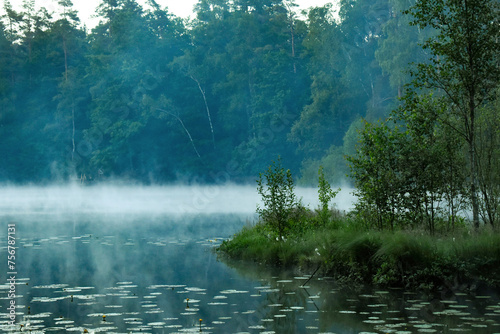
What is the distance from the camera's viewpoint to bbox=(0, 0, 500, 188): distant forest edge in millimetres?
61688

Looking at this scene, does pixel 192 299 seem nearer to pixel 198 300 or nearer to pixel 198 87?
pixel 198 300

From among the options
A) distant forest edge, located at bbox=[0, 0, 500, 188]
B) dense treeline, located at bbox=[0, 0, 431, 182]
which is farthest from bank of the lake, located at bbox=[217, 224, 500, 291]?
dense treeline, located at bbox=[0, 0, 431, 182]

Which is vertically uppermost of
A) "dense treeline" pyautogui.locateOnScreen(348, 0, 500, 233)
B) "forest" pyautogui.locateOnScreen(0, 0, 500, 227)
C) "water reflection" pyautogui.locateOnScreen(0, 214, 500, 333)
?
"forest" pyautogui.locateOnScreen(0, 0, 500, 227)

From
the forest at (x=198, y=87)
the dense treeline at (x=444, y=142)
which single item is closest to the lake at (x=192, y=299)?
the dense treeline at (x=444, y=142)

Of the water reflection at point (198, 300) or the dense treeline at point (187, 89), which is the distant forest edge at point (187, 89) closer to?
the dense treeline at point (187, 89)

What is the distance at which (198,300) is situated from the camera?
12.2 m

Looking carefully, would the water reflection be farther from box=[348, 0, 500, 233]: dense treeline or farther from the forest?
the forest

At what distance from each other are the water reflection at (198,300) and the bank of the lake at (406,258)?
0.48 m

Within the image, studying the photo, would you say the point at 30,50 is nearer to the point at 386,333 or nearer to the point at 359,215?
the point at 359,215

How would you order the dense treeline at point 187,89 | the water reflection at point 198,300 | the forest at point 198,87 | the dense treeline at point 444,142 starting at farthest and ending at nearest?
the dense treeline at point 187,89, the forest at point 198,87, the dense treeline at point 444,142, the water reflection at point 198,300

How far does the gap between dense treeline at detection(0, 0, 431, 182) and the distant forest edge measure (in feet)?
0.39

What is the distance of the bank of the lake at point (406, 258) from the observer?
41.3 ft

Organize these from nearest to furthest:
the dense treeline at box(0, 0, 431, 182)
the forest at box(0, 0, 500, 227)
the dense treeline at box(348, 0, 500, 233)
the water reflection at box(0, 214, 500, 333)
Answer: the water reflection at box(0, 214, 500, 333) → the dense treeline at box(348, 0, 500, 233) → the forest at box(0, 0, 500, 227) → the dense treeline at box(0, 0, 431, 182)

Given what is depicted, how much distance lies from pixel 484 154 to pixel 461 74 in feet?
6.71
